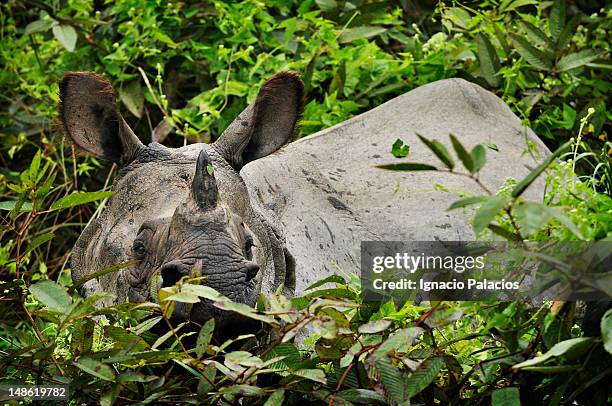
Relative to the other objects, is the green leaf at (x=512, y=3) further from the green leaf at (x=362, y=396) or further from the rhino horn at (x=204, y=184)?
the green leaf at (x=362, y=396)

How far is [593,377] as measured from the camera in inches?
91.8

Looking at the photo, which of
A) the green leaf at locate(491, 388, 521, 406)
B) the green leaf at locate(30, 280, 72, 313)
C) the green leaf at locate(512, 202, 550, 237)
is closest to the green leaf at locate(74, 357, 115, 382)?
the green leaf at locate(30, 280, 72, 313)

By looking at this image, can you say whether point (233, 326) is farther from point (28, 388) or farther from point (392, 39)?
point (392, 39)

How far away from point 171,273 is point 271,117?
112 centimetres

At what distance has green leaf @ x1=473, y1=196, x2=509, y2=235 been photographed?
2035 millimetres

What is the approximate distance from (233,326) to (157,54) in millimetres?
2806

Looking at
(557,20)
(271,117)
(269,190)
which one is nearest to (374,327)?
(271,117)

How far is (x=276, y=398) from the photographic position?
238cm

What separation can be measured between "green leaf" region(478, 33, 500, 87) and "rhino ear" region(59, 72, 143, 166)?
183cm

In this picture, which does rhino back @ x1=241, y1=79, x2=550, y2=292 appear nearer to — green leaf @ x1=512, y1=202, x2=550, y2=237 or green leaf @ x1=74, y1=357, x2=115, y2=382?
green leaf @ x1=74, y1=357, x2=115, y2=382

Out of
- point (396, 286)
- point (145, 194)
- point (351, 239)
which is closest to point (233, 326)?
point (396, 286)

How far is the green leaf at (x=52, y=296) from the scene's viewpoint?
2561 mm

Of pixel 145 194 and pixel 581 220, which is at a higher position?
pixel 581 220

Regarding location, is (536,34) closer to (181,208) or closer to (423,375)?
(181,208)
